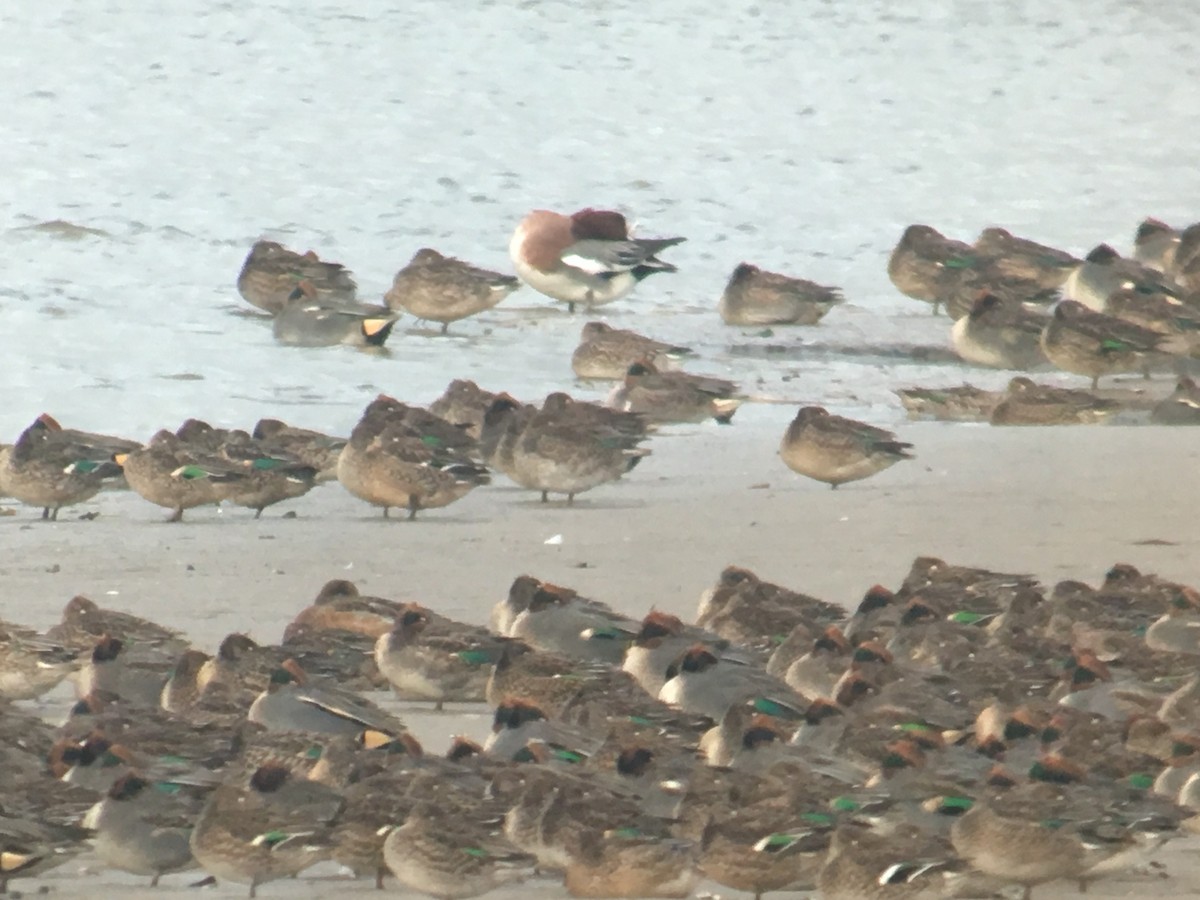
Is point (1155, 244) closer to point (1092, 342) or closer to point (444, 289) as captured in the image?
point (1092, 342)

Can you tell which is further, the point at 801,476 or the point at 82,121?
the point at 82,121

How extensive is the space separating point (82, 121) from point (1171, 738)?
24.7 meters

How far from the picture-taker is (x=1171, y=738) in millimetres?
7070

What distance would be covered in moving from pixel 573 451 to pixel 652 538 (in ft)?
3.58

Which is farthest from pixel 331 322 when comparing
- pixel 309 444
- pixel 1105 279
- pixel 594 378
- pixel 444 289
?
pixel 1105 279

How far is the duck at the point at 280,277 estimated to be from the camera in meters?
18.6

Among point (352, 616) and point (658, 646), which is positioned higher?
point (658, 646)

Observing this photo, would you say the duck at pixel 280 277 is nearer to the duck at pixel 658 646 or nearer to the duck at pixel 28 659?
the duck at pixel 28 659

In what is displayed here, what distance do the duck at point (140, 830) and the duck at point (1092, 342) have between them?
1008 centimetres

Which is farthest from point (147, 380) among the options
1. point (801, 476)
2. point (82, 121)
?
point (82, 121)

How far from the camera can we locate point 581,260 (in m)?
19.6

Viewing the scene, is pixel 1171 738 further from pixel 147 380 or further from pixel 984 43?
pixel 984 43

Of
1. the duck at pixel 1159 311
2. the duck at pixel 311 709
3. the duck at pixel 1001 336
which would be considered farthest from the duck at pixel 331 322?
the duck at pixel 311 709

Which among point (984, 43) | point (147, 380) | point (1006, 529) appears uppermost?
point (1006, 529)
